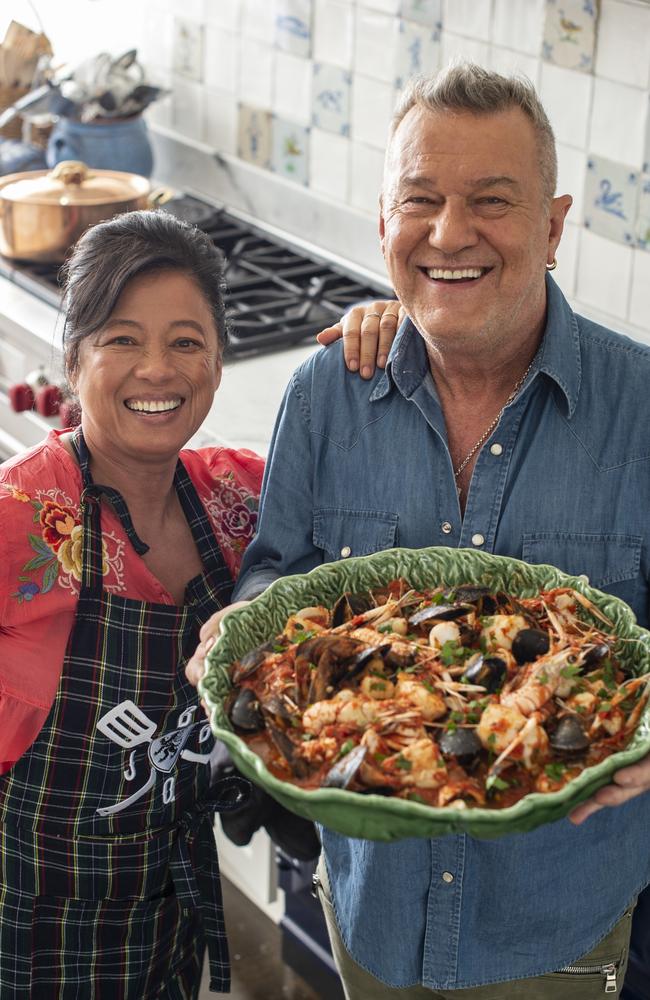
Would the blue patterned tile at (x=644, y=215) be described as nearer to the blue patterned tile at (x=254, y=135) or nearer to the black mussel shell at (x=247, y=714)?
the blue patterned tile at (x=254, y=135)

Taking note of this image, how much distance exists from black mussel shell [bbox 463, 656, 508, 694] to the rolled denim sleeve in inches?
15.0

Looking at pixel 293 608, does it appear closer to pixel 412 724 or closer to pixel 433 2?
pixel 412 724

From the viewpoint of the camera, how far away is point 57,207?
115 inches

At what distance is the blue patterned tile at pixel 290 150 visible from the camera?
10.6 feet

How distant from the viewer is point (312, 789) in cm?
117

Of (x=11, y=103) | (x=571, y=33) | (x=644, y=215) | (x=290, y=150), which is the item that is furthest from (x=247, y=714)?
(x=11, y=103)

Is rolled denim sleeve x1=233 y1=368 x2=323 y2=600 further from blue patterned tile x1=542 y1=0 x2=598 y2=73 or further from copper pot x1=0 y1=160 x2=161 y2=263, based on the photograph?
copper pot x1=0 y1=160 x2=161 y2=263

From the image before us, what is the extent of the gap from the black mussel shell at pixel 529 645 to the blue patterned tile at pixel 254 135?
2.32 m

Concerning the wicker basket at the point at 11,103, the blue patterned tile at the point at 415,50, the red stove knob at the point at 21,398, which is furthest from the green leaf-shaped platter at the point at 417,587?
the wicker basket at the point at 11,103

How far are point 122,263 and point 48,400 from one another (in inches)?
42.3

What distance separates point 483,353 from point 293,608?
368 millimetres

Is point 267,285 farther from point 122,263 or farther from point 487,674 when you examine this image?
point 487,674

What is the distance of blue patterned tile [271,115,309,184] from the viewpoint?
322 centimetres

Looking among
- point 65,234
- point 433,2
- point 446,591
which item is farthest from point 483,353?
point 65,234
